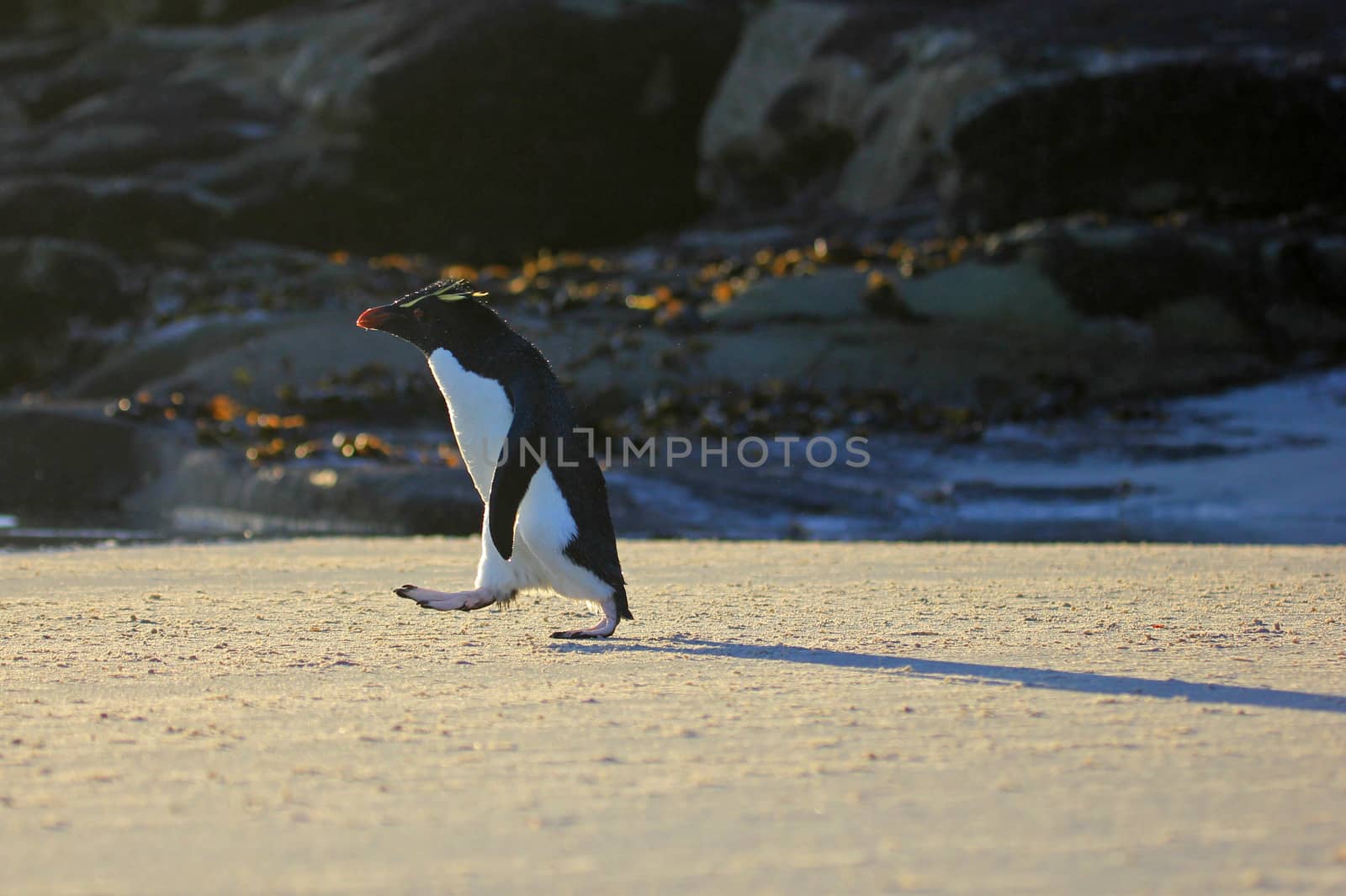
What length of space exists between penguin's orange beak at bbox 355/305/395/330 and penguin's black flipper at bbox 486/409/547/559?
3.01ft

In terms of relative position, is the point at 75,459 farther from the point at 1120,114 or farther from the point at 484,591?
the point at 1120,114

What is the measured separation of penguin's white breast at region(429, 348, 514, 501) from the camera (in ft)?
18.9

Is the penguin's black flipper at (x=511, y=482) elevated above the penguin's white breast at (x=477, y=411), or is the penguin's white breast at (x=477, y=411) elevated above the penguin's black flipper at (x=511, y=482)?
the penguin's white breast at (x=477, y=411)

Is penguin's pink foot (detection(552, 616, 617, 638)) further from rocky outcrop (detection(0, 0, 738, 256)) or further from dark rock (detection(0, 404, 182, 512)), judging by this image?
rocky outcrop (detection(0, 0, 738, 256))

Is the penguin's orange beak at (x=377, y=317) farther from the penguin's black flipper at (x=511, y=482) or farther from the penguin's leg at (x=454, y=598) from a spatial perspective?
the penguin's leg at (x=454, y=598)

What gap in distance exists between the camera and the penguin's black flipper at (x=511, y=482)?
5434mm

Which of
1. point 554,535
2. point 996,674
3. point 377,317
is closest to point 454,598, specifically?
point 554,535

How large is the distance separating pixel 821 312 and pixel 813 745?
1295 cm

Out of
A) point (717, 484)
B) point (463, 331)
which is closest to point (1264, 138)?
point (717, 484)

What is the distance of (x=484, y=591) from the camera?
18.8ft

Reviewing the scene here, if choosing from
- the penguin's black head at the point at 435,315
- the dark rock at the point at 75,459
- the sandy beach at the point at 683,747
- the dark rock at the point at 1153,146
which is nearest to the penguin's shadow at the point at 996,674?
the sandy beach at the point at 683,747

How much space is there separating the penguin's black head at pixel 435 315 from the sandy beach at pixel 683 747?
1.05m

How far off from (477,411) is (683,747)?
2.59 meters

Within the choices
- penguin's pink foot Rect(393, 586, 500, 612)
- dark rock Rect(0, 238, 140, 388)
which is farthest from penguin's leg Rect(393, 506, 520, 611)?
dark rock Rect(0, 238, 140, 388)
